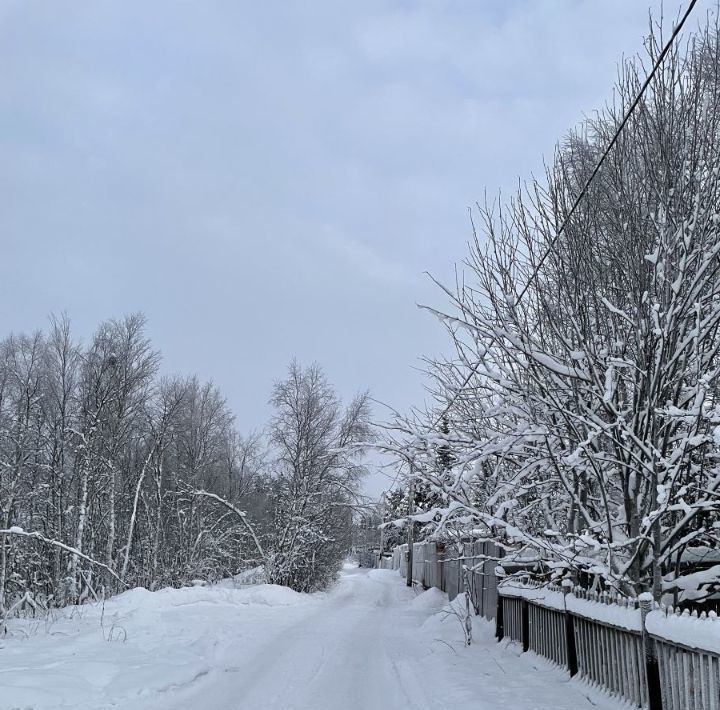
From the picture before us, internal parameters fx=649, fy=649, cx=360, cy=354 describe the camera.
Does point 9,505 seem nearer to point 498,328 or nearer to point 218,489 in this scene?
point 498,328

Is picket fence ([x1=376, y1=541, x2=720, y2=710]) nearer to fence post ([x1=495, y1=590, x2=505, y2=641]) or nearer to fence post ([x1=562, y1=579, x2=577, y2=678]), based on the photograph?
fence post ([x1=562, y1=579, x2=577, y2=678])

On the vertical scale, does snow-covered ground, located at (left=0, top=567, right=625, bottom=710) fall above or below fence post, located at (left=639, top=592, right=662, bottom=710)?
below

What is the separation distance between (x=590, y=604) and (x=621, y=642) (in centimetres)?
70

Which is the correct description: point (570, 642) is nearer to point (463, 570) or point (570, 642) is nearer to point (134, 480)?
point (463, 570)

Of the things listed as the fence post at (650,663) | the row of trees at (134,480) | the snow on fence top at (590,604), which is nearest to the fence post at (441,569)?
the row of trees at (134,480)

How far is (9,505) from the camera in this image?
1410 cm

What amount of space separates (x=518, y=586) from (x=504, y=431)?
3586 mm

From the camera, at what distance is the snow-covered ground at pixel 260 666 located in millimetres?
6656

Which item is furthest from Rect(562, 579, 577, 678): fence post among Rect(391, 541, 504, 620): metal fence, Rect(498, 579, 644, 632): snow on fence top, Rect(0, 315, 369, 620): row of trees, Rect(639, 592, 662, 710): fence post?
Rect(0, 315, 369, 620): row of trees

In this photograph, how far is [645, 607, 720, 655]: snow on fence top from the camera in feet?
14.0

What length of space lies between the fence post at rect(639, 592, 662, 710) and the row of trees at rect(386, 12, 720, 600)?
0.53 metres

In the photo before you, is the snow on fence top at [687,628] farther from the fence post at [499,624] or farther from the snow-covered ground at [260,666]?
the fence post at [499,624]

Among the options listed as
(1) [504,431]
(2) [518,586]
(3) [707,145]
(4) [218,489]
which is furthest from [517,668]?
(4) [218,489]

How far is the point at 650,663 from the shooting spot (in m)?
5.33
